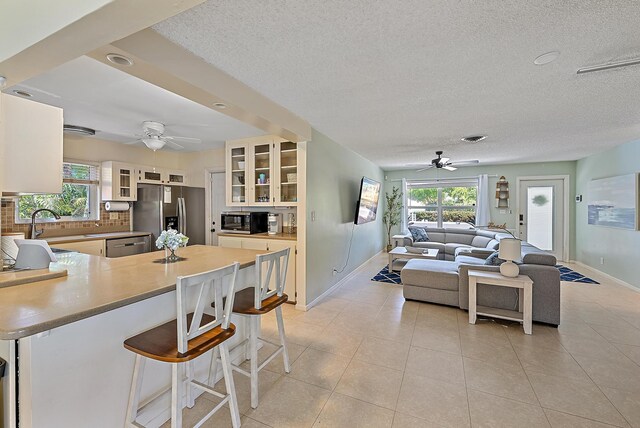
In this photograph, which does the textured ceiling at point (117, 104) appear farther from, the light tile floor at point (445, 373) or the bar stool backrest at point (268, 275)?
the light tile floor at point (445, 373)

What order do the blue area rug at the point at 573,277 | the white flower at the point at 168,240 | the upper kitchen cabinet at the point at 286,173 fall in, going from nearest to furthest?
the white flower at the point at 168,240
the upper kitchen cabinet at the point at 286,173
the blue area rug at the point at 573,277

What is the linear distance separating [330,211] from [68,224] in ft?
13.0

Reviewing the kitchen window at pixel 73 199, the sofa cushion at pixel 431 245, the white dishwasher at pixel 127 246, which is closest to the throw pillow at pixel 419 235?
the sofa cushion at pixel 431 245

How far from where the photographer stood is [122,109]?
3061 millimetres

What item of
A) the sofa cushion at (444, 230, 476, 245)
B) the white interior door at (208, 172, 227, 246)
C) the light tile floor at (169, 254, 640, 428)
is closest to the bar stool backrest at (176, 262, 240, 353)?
the light tile floor at (169, 254, 640, 428)

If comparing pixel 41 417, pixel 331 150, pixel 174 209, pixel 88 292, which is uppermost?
pixel 331 150

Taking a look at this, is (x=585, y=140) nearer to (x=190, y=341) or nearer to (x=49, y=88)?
(x=190, y=341)

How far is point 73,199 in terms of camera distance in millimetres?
4227

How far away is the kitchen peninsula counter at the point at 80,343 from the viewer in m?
1.18

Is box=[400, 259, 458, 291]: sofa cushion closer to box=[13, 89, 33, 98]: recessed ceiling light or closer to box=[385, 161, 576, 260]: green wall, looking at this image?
box=[385, 161, 576, 260]: green wall

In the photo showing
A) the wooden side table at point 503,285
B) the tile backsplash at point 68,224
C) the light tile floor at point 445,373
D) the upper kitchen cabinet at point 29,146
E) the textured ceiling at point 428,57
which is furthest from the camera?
the tile backsplash at point 68,224

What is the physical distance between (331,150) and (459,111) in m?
1.85

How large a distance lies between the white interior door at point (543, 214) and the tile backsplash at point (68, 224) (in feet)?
27.5

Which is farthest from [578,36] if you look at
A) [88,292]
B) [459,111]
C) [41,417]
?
[41,417]
